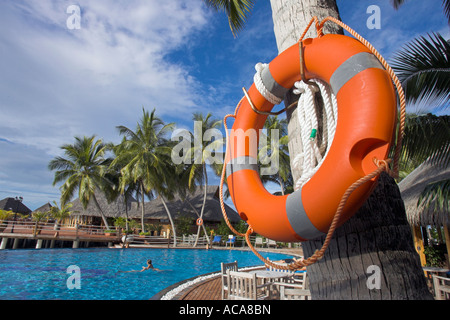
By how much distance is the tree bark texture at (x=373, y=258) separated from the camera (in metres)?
1.02

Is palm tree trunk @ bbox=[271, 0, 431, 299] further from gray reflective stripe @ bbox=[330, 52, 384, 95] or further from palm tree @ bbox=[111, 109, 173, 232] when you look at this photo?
palm tree @ bbox=[111, 109, 173, 232]

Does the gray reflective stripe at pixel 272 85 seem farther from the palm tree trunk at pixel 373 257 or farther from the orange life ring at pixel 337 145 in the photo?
the palm tree trunk at pixel 373 257

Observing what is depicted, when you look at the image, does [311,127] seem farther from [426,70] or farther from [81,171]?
[81,171]

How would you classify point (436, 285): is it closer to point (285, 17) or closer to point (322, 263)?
point (322, 263)

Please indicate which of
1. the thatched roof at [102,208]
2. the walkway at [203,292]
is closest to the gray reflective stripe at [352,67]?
the walkway at [203,292]

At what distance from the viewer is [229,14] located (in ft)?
13.8

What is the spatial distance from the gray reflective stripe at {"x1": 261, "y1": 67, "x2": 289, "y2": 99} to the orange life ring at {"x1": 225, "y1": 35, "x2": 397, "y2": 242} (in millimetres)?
67

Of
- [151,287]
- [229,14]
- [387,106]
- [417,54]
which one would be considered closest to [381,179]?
[387,106]

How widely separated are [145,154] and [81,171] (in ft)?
17.5

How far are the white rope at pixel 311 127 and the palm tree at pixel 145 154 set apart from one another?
52.8 feet

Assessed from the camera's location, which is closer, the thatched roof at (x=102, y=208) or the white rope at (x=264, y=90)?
the white rope at (x=264, y=90)

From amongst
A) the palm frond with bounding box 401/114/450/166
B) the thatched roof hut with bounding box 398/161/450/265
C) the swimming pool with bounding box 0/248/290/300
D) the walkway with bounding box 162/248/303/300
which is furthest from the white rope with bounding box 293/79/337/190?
the swimming pool with bounding box 0/248/290/300

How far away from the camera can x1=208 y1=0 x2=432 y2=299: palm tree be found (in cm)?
102
